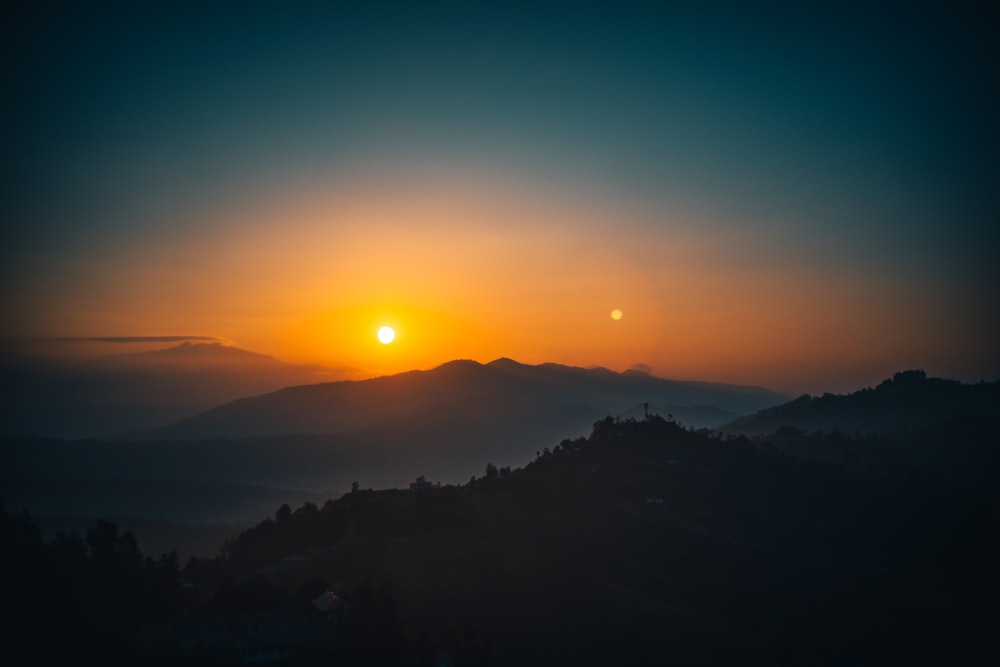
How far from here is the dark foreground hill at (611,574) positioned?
33.4 meters

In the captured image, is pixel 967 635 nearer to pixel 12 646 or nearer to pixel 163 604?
pixel 163 604

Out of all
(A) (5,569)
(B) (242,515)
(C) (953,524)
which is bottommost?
(B) (242,515)

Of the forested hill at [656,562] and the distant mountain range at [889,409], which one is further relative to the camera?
the distant mountain range at [889,409]

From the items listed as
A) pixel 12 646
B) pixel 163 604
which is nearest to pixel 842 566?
pixel 163 604

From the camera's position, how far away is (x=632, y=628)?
137 feet

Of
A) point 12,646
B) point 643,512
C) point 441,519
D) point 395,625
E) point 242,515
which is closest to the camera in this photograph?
point 12,646

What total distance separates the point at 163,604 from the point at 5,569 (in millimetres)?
8314

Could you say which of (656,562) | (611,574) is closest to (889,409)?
(656,562)

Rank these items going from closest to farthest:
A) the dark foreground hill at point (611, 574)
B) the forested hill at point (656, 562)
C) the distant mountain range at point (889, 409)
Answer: the dark foreground hill at point (611, 574)
the forested hill at point (656, 562)
the distant mountain range at point (889, 409)

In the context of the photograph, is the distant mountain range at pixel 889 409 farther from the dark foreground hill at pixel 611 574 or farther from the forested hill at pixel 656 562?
the forested hill at pixel 656 562

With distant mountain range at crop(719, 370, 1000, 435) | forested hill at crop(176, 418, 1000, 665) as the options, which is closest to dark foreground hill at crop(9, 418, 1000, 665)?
forested hill at crop(176, 418, 1000, 665)

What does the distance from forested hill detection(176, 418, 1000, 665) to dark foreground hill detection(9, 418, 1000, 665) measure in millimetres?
186

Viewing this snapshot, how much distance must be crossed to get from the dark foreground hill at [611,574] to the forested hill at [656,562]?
186 mm

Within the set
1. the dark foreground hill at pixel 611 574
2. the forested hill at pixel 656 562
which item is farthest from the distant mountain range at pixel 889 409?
the forested hill at pixel 656 562
